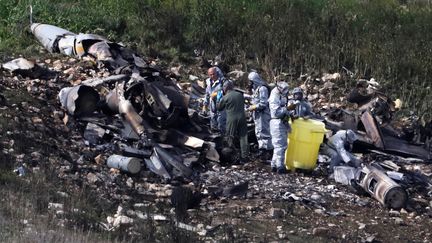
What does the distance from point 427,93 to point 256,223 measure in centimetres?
963

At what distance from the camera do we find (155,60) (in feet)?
60.9

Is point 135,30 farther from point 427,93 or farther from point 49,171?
point 49,171

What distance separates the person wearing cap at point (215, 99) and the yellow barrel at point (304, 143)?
1463 millimetres

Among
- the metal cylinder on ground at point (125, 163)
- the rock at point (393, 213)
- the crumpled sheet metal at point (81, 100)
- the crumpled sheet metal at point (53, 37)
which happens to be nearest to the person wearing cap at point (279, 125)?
the rock at point (393, 213)

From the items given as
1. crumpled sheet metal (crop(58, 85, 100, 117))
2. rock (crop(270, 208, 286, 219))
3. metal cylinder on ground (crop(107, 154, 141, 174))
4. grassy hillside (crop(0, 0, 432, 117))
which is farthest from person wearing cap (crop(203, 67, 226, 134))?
grassy hillside (crop(0, 0, 432, 117))

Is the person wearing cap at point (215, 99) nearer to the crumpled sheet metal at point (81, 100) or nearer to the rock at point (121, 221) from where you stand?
the crumpled sheet metal at point (81, 100)

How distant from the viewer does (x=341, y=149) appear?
12336 mm

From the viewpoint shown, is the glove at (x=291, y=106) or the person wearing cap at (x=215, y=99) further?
the person wearing cap at (x=215, y=99)

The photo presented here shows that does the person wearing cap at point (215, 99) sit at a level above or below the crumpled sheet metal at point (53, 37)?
above

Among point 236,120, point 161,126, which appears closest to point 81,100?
point 161,126

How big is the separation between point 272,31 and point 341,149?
27.1ft

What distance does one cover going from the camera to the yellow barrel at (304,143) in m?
11.8

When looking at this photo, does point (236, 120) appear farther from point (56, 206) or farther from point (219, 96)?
point (56, 206)

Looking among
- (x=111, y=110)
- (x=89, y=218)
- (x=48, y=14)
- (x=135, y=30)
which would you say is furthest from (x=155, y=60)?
(x=89, y=218)
